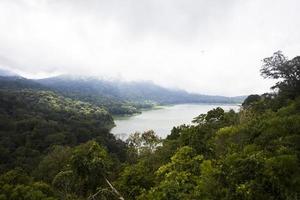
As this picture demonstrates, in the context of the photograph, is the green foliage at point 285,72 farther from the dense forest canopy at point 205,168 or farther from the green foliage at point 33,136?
the green foliage at point 33,136

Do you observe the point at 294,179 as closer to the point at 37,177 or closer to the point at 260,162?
the point at 260,162

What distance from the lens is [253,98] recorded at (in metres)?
62.3

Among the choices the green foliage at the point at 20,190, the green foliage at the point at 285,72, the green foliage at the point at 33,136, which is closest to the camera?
the green foliage at the point at 20,190

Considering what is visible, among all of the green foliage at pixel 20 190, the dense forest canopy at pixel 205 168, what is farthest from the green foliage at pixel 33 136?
the green foliage at pixel 20 190

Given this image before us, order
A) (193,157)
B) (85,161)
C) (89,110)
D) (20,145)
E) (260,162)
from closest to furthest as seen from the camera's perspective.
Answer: (260,162)
(85,161)
(193,157)
(20,145)
(89,110)

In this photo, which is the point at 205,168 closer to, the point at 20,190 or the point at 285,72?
the point at 20,190

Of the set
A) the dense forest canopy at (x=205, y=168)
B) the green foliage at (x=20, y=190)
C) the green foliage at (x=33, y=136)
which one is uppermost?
the dense forest canopy at (x=205, y=168)

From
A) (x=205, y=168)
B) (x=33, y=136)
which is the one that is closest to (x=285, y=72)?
(x=205, y=168)

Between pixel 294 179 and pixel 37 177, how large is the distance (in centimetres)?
3543

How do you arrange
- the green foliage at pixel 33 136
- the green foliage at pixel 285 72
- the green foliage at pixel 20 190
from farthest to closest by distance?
the green foliage at pixel 33 136 < the green foliage at pixel 285 72 < the green foliage at pixel 20 190

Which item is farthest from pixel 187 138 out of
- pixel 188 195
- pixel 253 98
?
pixel 253 98

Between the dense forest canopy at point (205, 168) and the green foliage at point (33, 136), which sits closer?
the dense forest canopy at point (205, 168)

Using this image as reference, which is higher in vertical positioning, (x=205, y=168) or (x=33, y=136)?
(x=205, y=168)

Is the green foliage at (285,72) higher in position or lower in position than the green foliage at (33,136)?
higher
